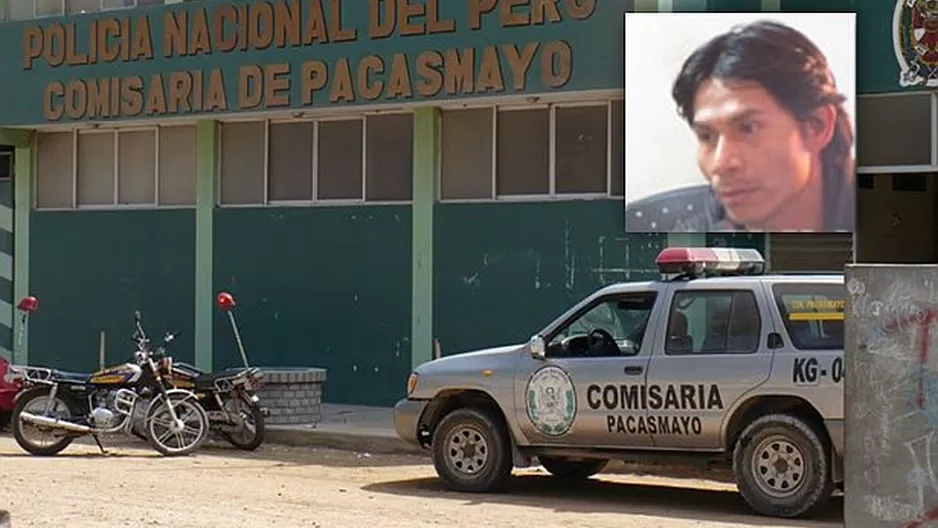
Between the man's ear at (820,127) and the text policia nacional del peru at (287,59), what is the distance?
9.55 ft

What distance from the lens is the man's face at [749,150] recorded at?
58.5 ft

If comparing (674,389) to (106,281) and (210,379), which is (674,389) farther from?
(106,281)

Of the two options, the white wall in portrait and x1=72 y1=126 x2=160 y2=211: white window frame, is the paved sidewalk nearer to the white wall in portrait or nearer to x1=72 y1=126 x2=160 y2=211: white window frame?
the white wall in portrait

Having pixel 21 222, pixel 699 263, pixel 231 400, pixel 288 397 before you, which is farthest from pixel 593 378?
pixel 21 222

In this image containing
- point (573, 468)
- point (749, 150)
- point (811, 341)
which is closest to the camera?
point (811, 341)

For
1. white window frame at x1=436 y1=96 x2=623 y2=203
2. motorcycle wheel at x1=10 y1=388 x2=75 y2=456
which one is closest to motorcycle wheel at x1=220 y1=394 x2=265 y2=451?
motorcycle wheel at x1=10 y1=388 x2=75 y2=456

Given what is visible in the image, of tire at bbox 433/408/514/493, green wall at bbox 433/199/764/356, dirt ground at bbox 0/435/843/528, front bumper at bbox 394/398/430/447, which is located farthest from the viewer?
green wall at bbox 433/199/764/356

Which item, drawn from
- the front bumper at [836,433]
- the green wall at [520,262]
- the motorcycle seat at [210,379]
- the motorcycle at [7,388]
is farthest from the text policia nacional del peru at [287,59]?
the front bumper at [836,433]

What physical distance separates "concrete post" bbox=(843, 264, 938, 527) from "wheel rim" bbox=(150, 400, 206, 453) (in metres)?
11.9

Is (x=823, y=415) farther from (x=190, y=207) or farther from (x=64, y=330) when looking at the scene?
(x=64, y=330)

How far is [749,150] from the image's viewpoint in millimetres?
18016

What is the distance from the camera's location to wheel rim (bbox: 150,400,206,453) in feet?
55.7

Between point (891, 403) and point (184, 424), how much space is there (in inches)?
474

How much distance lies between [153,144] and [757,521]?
14.2m
